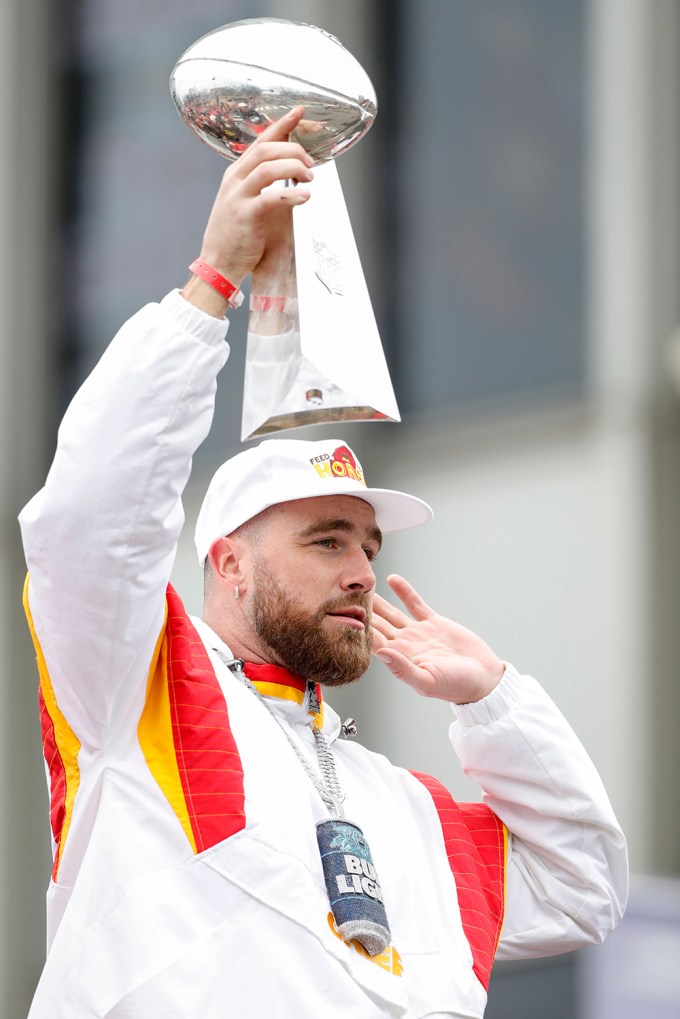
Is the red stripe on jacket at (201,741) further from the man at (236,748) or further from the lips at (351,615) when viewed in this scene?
the lips at (351,615)

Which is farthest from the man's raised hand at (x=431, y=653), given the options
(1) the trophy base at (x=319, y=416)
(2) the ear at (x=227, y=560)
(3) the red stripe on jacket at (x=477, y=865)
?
(1) the trophy base at (x=319, y=416)

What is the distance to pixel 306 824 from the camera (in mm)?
3506

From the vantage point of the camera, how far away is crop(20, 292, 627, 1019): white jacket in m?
3.22

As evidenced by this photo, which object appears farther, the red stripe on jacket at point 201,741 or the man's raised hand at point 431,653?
the man's raised hand at point 431,653

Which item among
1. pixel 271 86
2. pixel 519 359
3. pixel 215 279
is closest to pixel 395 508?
pixel 215 279

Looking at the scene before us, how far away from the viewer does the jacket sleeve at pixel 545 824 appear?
13.4 feet

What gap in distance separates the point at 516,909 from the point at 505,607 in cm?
354

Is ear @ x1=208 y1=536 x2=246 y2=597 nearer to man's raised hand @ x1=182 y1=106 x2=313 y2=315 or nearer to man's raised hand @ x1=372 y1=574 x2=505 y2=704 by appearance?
man's raised hand @ x1=372 y1=574 x2=505 y2=704

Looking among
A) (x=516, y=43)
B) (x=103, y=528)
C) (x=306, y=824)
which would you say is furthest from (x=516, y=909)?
(x=516, y=43)

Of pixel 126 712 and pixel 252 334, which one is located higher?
pixel 252 334

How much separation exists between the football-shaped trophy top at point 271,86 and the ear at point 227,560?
38.1 inches

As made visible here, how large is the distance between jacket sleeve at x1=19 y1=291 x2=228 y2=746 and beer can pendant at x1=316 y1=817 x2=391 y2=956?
1.84 ft

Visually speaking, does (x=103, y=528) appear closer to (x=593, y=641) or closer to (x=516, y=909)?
(x=516, y=909)

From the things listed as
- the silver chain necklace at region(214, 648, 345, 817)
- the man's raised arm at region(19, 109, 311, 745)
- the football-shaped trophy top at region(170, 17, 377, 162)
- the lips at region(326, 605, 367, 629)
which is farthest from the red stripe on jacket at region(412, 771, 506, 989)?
the football-shaped trophy top at region(170, 17, 377, 162)
